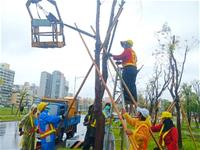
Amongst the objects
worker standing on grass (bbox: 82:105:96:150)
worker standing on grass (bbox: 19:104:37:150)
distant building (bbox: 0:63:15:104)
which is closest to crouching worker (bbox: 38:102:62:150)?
worker standing on grass (bbox: 19:104:37:150)

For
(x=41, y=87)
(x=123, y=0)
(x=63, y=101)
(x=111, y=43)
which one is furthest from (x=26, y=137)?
(x=41, y=87)

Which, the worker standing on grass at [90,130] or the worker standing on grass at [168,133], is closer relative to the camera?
the worker standing on grass at [168,133]

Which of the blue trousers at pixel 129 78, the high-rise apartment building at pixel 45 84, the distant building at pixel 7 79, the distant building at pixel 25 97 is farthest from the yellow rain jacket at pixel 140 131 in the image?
the distant building at pixel 7 79

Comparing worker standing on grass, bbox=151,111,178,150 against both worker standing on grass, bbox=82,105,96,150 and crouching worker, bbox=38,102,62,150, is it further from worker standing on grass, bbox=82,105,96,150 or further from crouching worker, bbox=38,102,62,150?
worker standing on grass, bbox=82,105,96,150

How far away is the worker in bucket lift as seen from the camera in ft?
29.7

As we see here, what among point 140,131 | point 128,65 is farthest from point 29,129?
point 140,131

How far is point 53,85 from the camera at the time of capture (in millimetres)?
93938

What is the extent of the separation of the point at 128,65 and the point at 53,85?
282 ft

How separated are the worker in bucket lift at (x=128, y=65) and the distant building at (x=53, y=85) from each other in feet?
264

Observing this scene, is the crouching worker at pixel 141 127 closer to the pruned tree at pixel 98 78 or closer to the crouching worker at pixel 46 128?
the pruned tree at pixel 98 78

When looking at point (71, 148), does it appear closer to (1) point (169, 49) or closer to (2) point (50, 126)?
(2) point (50, 126)

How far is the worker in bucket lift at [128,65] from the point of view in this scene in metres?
9.04

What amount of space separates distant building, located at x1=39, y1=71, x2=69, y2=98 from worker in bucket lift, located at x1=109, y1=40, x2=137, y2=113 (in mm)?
80569

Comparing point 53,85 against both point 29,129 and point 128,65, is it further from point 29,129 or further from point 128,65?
point 128,65
